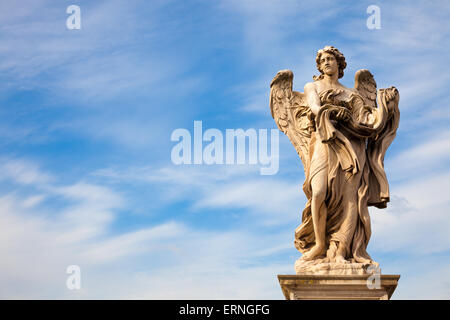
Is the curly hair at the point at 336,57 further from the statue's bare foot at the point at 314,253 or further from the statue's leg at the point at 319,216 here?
the statue's bare foot at the point at 314,253

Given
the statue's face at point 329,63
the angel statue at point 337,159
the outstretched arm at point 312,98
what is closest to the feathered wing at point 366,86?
the angel statue at point 337,159

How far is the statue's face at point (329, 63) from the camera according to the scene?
1131 cm

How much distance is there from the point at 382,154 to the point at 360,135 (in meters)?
0.52

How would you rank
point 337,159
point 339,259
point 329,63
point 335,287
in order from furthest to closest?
point 329,63 → point 337,159 → point 339,259 → point 335,287

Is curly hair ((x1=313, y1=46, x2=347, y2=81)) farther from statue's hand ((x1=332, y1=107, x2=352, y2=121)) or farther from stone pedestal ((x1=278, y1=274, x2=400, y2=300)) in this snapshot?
stone pedestal ((x1=278, y1=274, x2=400, y2=300))

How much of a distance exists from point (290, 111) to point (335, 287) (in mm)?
3153

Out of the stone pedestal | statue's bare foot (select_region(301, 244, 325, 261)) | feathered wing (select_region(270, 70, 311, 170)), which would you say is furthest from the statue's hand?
the stone pedestal

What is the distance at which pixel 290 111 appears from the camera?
11500mm

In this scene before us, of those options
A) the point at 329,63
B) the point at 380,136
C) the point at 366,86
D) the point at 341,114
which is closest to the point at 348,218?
the point at 380,136

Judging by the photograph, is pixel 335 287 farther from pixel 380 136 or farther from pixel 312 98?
pixel 312 98

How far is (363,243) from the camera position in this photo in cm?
1066
